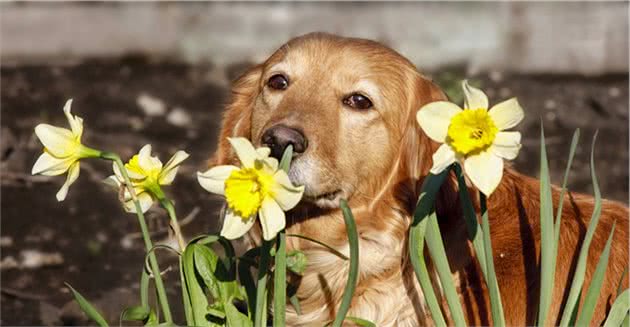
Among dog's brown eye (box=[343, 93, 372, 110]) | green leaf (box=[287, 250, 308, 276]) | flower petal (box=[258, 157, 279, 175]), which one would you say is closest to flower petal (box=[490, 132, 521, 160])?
flower petal (box=[258, 157, 279, 175])

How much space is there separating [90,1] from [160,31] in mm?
549

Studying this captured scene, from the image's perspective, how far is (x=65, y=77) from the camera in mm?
7566

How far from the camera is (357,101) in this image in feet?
12.1

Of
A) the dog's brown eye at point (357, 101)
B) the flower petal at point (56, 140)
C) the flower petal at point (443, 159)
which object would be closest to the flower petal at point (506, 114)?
the flower petal at point (443, 159)

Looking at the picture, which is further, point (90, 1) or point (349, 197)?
point (90, 1)

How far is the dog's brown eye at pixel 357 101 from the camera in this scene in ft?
12.0

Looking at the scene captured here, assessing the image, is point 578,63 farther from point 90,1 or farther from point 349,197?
point 349,197

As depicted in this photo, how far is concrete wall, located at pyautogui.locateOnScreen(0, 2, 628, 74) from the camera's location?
309 inches

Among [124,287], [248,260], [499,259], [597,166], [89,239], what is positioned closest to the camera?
[248,260]

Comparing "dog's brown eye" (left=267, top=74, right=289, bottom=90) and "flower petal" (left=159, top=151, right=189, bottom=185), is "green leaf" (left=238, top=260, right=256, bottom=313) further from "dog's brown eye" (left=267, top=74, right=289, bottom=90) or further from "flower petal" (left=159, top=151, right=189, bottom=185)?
"dog's brown eye" (left=267, top=74, right=289, bottom=90)

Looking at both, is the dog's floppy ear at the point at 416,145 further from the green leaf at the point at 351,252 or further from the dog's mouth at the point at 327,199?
the green leaf at the point at 351,252

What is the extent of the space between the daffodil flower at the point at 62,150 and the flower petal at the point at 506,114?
95 cm

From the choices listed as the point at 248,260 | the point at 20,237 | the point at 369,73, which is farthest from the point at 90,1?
the point at 248,260

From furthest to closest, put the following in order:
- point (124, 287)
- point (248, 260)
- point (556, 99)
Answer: point (556, 99) → point (124, 287) → point (248, 260)
